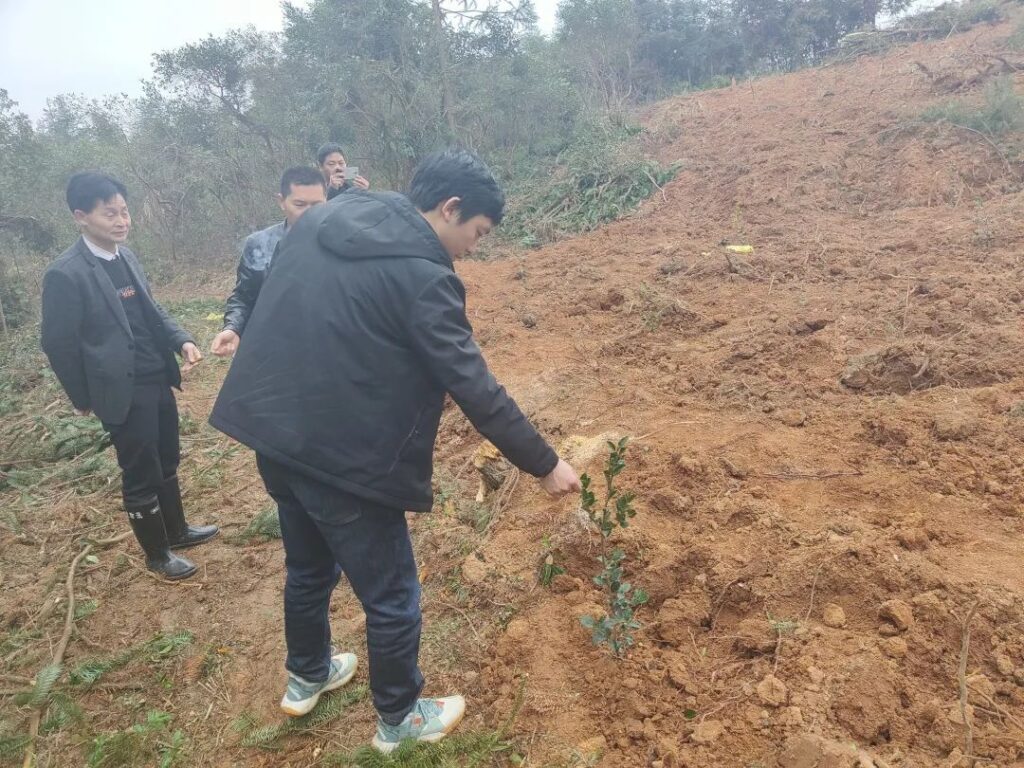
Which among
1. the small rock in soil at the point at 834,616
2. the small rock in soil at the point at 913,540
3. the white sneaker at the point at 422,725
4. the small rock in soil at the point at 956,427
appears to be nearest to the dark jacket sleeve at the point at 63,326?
the white sneaker at the point at 422,725

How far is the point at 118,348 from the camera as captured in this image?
8.98ft

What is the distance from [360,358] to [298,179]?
2074mm

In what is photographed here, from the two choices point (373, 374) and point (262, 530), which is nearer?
point (373, 374)

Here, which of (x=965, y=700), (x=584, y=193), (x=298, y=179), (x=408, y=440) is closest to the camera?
(x=965, y=700)

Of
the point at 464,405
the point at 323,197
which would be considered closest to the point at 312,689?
the point at 464,405

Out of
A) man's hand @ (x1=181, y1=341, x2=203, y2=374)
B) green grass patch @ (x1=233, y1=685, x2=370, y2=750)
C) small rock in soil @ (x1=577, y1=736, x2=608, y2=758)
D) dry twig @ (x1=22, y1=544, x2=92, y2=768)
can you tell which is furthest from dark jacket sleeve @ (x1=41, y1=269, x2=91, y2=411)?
small rock in soil @ (x1=577, y1=736, x2=608, y2=758)

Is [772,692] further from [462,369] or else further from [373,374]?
[373,374]

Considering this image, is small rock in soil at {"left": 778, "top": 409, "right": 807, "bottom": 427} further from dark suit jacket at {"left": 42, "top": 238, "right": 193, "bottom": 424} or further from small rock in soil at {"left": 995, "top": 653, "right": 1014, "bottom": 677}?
dark suit jacket at {"left": 42, "top": 238, "right": 193, "bottom": 424}

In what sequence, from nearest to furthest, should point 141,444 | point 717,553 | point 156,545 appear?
point 717,553
point 141,444
point 156,545

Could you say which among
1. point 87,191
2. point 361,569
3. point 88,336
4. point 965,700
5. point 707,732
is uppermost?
point 87,191

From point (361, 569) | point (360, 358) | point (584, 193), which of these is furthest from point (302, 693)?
point (584, 193)

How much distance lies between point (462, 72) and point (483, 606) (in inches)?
533

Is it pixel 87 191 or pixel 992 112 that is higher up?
pixel 87 191

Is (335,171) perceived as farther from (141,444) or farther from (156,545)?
(156,545)
